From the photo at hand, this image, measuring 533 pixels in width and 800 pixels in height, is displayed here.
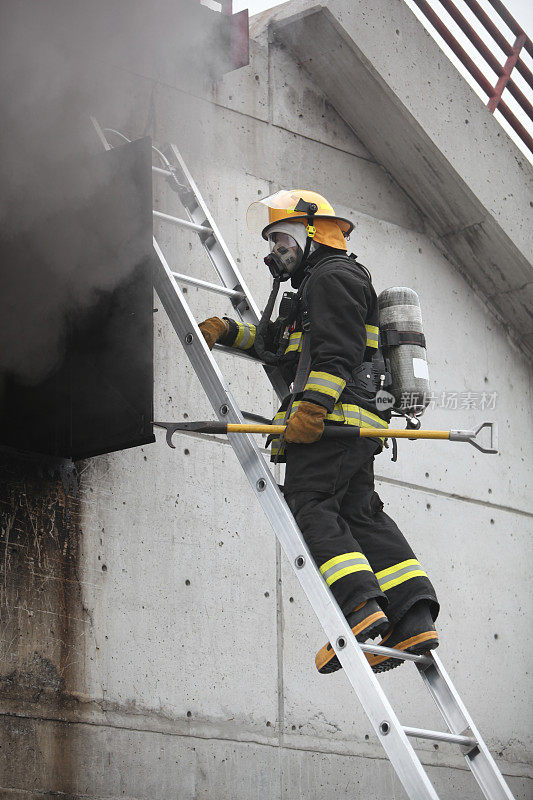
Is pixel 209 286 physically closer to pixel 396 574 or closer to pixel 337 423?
pixel 337 423

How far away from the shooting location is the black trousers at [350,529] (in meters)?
3.71

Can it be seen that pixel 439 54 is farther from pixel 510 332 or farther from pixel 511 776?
pixel 511 776

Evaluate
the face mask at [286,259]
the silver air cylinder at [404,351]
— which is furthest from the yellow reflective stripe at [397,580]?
the face mask at [286,259]

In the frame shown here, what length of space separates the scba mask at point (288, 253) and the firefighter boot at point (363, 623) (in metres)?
1.27

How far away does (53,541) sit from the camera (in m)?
4.55

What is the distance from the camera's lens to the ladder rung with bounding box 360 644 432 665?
3.62m

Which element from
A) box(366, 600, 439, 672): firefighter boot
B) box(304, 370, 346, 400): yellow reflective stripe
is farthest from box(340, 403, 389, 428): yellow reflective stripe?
box(366, 600, 439, 672): firefighter boot

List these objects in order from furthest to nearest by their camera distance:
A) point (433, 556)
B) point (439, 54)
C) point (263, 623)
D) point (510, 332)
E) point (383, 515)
Result: point (510, 332) < point (439, 54) < point (433, 556) < point (263, 623) < point (383, 515)

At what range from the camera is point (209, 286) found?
4562mm

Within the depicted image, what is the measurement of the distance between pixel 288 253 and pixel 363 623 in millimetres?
1402

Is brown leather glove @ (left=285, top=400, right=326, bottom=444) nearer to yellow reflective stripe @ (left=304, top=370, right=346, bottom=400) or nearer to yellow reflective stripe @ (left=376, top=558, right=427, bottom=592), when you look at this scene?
yellow reflective stripe @ (left=304, top=370, right=346, bottom=400)

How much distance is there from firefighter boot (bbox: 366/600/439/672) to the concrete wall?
1.20m

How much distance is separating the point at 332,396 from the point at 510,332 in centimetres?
346

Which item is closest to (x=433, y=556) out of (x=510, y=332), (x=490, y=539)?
(x=490, y=539)
